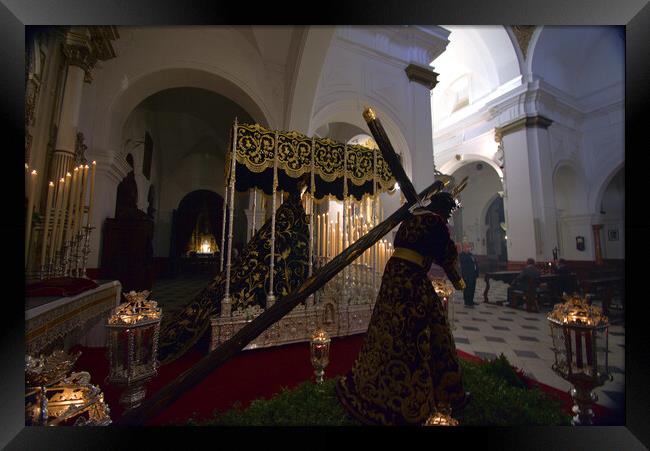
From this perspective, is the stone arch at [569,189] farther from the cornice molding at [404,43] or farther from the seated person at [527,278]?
the cornice molding at [404,43]

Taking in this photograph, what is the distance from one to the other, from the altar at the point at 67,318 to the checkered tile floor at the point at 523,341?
3123 mm

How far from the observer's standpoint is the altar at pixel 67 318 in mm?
1360

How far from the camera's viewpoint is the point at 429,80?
571 cm

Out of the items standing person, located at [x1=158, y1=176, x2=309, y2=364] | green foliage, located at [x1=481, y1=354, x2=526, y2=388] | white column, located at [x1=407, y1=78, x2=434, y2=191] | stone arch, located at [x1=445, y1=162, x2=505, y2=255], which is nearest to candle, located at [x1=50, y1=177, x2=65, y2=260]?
standing person, located at [x1=158, y1=176, x2=309, y2=364]

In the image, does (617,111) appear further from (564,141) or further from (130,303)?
(130,303)

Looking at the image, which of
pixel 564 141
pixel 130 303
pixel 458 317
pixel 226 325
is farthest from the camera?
pixel 458 317

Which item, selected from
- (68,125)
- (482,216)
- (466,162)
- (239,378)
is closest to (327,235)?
(239,378)

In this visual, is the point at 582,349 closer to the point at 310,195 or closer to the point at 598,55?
the point at 598,55

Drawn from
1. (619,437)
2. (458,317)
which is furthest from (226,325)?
(458,317)

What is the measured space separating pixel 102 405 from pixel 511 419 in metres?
2.23

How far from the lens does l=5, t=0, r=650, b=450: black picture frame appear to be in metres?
1.19

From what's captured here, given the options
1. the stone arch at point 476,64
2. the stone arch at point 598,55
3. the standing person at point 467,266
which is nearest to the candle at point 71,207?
the stone arch at point 598,55
